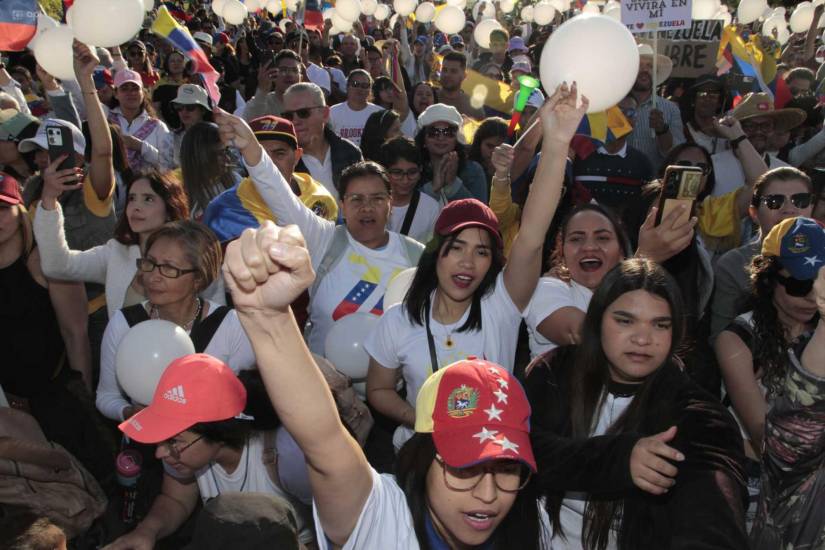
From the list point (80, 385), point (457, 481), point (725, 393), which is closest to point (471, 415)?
point (457, 481)

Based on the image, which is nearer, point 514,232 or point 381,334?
point 381,334

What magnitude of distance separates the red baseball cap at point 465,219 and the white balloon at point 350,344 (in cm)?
56

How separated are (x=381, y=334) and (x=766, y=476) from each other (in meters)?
1.39

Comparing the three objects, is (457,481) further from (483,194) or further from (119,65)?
(119,65)

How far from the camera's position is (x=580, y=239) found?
308 centimetres

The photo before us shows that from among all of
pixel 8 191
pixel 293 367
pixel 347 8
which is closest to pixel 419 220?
pixel 8 191

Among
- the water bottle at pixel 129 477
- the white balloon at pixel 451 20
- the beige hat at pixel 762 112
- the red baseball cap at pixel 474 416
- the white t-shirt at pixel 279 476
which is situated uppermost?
the white balloon at pixel 451 20

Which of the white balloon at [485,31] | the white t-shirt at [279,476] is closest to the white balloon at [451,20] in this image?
the white balloon at [485,31]

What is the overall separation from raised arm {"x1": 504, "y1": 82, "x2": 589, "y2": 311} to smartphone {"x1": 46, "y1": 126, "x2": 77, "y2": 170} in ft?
7.52

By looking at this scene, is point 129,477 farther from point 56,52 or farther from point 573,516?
point 56,52

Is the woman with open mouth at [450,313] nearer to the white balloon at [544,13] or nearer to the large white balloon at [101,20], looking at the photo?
the large white balloon at [101,20]

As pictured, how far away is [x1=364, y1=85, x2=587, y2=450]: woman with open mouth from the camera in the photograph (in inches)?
108

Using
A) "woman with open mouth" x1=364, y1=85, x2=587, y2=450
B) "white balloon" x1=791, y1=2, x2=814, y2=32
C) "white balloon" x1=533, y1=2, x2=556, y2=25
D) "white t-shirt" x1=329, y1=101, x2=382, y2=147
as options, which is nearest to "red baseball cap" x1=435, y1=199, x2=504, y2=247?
"woman with open mouth" x1=364, y1=85, x2=587, y2=450

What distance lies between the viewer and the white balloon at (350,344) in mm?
3102
